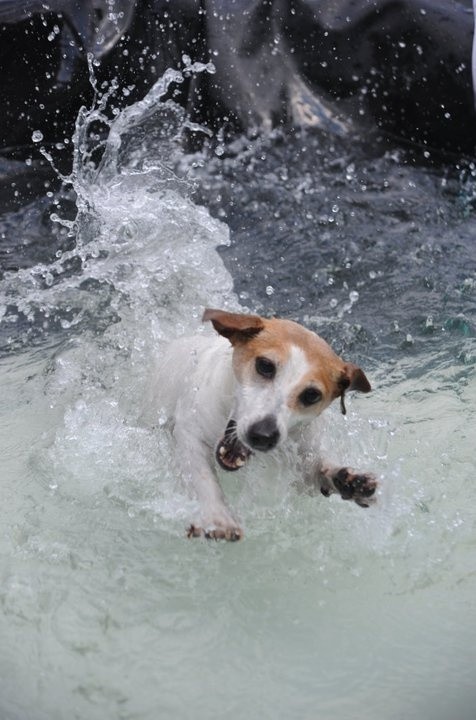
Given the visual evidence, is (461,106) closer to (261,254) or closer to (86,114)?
(261,254)

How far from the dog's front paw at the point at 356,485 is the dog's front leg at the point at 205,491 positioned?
429 mm

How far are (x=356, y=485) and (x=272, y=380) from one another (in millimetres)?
503

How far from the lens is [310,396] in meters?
3.41

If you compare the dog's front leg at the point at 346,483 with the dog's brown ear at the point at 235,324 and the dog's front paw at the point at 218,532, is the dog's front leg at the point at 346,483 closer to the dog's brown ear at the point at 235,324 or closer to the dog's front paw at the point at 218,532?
the dog's front paw at the point at 218,532

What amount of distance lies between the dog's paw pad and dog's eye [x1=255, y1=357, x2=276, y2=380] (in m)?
0.46

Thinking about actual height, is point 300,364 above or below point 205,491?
above

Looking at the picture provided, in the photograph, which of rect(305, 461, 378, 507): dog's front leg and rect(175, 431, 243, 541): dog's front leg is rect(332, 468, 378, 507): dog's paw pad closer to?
rect(305, 461, 378, 507): dog's front leg

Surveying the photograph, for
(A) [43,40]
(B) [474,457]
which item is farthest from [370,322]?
(A) [43,40]

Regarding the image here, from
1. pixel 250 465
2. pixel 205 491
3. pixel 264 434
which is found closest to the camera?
pixel 264 434

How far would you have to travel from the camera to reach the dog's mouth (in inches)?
140

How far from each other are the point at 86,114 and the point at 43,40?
54cm

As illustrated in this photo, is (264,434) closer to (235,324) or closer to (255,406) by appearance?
(255,406)

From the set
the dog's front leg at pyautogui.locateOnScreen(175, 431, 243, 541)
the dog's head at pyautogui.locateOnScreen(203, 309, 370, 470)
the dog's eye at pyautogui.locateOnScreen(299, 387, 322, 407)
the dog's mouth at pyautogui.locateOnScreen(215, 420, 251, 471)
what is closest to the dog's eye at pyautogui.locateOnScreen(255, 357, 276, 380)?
the dog's head at pyautogui.locateOnScreen(203, 309, 370, 470)

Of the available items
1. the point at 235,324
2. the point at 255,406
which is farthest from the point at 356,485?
the point at 235,324
